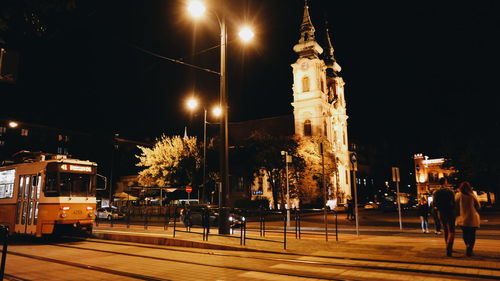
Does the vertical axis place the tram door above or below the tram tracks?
above

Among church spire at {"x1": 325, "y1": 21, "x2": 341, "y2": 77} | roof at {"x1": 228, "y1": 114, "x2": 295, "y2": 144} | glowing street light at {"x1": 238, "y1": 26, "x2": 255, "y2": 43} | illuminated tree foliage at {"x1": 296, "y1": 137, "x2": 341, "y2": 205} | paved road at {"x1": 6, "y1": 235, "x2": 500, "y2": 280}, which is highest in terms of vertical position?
church spire at {"x1": 325, "y1": 21, "x2": 341, "y2": 77}

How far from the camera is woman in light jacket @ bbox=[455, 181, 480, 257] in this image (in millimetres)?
8359

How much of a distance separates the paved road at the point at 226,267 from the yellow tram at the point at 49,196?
290 centimetres

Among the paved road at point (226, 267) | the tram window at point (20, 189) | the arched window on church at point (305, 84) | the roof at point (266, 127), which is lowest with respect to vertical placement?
the paved road at point (226, 267)

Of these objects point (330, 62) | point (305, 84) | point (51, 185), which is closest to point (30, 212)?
point (51, 185)

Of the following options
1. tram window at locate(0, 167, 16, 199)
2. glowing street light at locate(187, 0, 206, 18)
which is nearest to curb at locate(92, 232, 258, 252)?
tram window at locate(0, 167, 16, 199)

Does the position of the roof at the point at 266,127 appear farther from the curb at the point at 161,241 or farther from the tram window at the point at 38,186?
the tram window at the point at 38,186

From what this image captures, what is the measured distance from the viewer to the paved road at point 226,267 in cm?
698

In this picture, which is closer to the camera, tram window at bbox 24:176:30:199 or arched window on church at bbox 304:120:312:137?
tram window at bbox 24:176:30:199

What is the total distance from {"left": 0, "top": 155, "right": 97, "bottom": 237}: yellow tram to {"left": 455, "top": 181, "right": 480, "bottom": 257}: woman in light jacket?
1281cm

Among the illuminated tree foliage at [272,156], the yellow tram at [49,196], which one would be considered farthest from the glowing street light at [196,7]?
the illuminated tree foliage at [272,156]

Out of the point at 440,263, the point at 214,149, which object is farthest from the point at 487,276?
the point at 214,149

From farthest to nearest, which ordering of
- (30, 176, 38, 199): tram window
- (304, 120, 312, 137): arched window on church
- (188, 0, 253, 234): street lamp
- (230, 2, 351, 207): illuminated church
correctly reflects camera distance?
(304, 120, 312, 137): arched window on church → (230, 2, 351, 207): illuminated church → (30, 176, 38, 199): tram window → (188, 0, 253, 234): street lamp

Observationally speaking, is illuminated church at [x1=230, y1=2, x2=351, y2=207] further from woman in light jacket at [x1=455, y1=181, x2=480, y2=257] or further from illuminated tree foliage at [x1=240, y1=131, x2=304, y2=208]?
woman in light jacket at [x1=455, y1=181, x2=480, y2=257]
